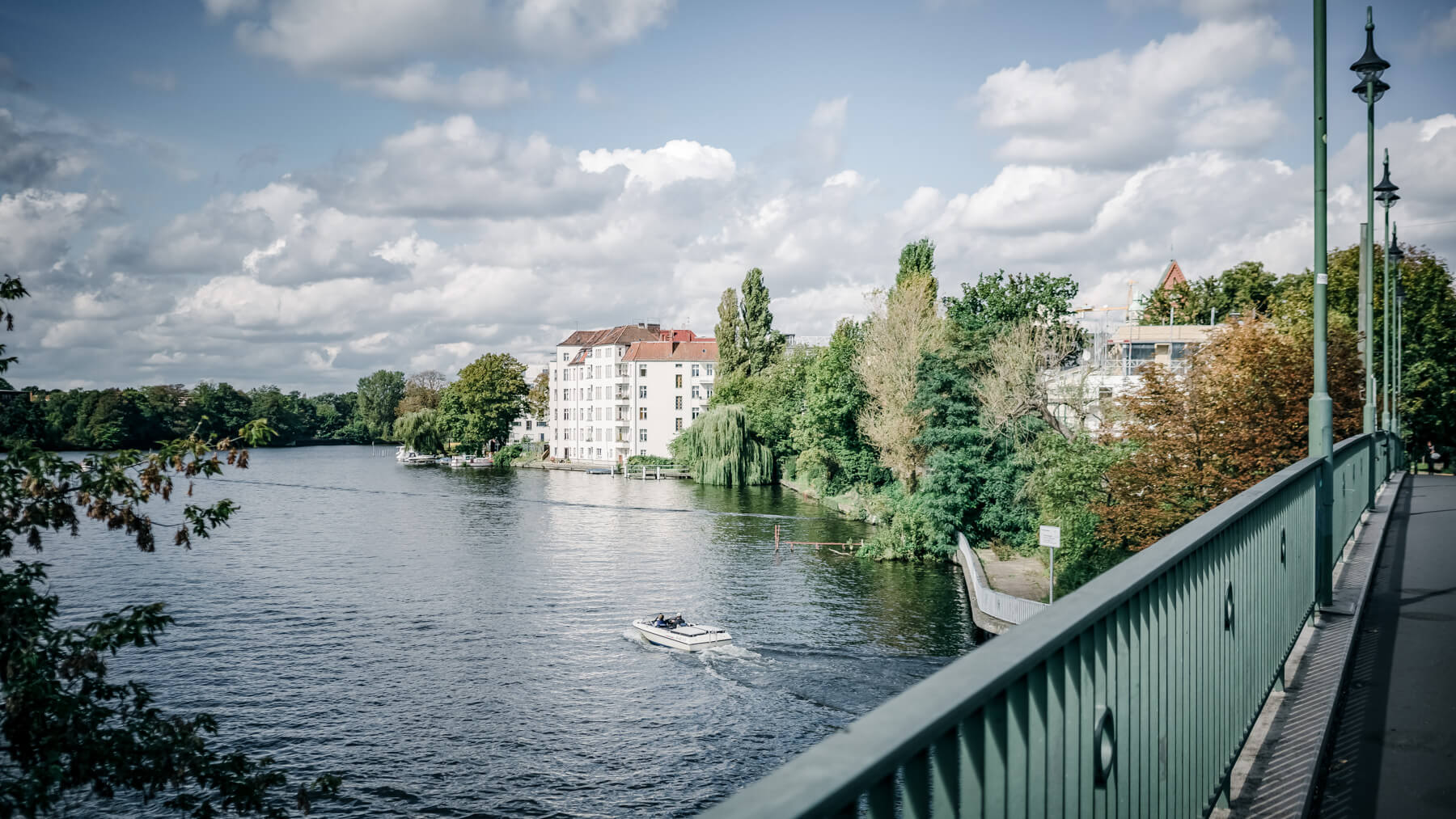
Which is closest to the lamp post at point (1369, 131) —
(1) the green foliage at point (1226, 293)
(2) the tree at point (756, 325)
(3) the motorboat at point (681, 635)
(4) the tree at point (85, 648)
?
(4) the tree at point (85, 648)

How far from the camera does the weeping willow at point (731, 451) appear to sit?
86688 millimetres

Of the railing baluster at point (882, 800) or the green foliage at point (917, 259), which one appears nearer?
the railing baluster at point (882, 800)

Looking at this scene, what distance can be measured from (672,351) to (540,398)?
31.5 meters

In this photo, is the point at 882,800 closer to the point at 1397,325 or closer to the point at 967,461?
the point at 1397,325

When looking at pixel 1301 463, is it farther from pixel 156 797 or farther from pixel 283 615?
pixel 283 615

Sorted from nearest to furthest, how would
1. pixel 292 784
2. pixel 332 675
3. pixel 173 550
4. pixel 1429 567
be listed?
pixel 1429 567 < pixel 292 784 < pixel 332 675 < pixel 173 550

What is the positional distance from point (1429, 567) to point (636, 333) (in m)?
115

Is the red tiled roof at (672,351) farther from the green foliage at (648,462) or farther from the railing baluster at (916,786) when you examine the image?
the railing baluster at (916,786)

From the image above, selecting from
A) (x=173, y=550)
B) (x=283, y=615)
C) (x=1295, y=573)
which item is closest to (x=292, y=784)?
(x=283, y=615)

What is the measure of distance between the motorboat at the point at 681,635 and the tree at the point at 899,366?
20028 mm

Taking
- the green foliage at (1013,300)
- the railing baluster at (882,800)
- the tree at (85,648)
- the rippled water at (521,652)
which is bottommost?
the rippled water at (521,652)

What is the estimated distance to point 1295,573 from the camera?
6.66 metres

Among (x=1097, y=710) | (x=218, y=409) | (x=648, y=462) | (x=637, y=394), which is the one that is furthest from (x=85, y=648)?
(x=637, y=394)

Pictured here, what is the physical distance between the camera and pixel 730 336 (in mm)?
97688
